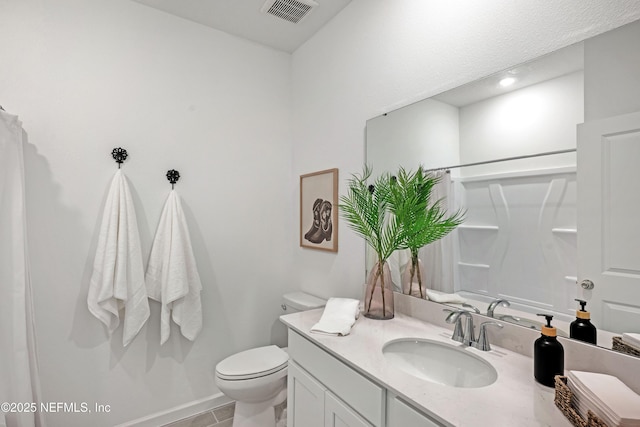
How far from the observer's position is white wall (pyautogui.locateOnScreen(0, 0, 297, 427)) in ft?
5.70

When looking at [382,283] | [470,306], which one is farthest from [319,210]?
[470,306]

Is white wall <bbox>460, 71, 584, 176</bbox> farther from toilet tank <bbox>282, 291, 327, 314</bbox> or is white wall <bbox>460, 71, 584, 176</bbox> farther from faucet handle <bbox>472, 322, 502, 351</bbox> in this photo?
toilet tank <bbox>282, 291, 327, 314</bbox>

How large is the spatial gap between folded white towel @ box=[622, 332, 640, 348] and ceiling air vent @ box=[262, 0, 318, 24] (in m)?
2.14

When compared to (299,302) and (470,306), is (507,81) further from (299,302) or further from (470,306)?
(299,302)

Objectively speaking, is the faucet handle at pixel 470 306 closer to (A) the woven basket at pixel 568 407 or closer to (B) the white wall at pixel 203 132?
(A) the woven basket at pixel 568 407

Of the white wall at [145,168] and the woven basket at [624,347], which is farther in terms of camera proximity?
the white wall at [145,168]

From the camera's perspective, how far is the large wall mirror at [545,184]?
948 mm

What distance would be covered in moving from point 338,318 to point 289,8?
1873mm

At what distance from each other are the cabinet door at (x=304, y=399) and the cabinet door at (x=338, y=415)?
35 millimetres

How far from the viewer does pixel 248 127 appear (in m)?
2.40

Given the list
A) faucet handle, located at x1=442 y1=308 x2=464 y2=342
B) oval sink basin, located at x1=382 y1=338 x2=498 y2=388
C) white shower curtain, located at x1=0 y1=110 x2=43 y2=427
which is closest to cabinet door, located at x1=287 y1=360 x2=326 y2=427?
oval sink basin, located at x1=382 y1=338 x2=498 y2=388

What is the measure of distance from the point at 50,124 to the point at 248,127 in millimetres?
1150

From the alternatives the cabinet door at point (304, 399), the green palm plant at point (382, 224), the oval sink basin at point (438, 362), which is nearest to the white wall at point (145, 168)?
the cabinet door at point (304, 399)

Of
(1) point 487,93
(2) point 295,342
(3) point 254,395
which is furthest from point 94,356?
(1) point 487,93
